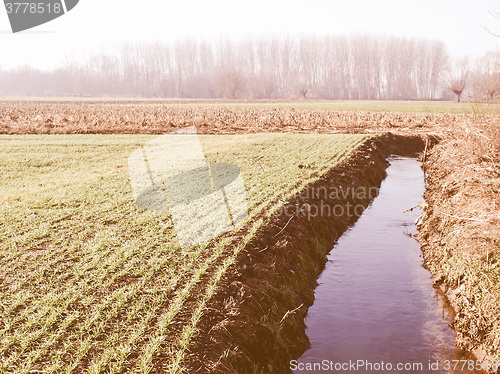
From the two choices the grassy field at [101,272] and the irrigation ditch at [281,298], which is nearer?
the grassy field at [101,272]

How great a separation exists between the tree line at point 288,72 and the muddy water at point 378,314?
95.9 metres

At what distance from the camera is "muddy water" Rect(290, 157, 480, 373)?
5633 mm

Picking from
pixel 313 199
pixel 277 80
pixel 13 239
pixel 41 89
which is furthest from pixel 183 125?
pixel 41 89

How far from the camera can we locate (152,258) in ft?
21.4

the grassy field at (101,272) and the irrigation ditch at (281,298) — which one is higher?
the grassy field at (101,272)

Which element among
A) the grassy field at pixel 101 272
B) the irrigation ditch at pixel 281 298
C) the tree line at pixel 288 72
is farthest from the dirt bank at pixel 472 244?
the tree line at pixel 288 72

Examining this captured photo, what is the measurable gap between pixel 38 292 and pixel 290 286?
3.67 meters

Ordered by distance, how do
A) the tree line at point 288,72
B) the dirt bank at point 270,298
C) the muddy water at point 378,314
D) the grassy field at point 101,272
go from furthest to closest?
the tree line at point 288,72
the muddy water at point 378,314
the dirt bank at point 270,298
the grassy field at point 101,272

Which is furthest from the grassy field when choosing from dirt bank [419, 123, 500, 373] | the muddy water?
dirt bank [419, 123, 500, 373]

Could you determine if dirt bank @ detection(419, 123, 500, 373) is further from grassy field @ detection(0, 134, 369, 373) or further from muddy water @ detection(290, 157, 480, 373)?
grassy field @ detection(0, 134, 369, 373)

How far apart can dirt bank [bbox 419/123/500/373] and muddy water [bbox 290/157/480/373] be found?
0.29 m

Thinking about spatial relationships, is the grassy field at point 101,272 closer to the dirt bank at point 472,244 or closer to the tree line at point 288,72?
the dirt bank at point 472,244

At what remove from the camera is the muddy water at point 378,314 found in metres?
5.63

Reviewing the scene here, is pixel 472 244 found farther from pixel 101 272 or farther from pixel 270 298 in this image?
pixel 101 272
